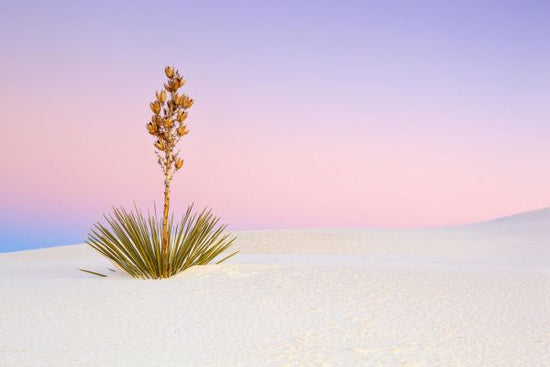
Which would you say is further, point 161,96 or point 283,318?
point 161,96

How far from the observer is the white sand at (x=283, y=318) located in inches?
175

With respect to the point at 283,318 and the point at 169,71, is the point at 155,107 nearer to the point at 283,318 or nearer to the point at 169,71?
the point at 169,71

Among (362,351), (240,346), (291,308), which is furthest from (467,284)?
(240,346)

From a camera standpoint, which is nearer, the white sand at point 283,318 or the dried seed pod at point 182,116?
the white sand at point 283,318

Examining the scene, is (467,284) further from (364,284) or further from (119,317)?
(119,317)

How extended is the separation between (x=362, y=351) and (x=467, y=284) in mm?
2934

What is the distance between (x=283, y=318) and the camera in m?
5.32

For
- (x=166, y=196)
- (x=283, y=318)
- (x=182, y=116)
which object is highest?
(x=182, y=116)

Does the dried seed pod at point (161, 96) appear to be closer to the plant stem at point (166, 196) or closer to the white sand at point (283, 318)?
the plant stem at point (166, 196)

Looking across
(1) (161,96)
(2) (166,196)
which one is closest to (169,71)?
(1) (161,96)

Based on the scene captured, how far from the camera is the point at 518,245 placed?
56.3 ft

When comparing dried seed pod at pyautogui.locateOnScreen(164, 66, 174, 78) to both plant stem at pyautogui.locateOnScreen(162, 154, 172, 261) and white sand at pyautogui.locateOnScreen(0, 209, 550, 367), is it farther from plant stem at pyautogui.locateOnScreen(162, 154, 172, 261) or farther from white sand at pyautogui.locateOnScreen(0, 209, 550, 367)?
Result: white sand at pyautogui.locateOnScreen(0, 209, 550, 367)

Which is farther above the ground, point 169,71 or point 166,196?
point 169,71

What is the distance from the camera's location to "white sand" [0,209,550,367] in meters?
4.43
